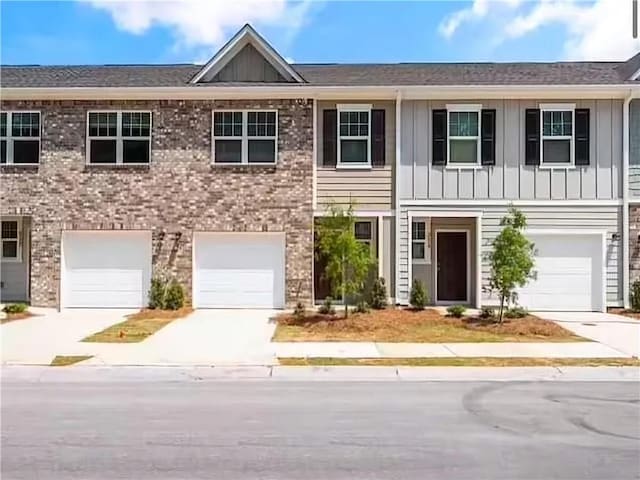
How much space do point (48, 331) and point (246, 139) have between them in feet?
24.1

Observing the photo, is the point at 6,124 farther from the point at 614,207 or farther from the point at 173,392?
the point at 614,207

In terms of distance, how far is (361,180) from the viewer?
17734mm

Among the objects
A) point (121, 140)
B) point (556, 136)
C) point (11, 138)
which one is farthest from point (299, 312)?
point (11, 138)

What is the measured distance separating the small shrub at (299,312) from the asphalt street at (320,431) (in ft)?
22.3

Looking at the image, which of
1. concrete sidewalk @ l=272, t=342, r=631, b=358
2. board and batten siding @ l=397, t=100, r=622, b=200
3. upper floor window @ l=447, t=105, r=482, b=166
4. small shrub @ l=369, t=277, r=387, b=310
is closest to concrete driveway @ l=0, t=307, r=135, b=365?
concrete sidewalk @ l=272, t=342, r=631, b=358

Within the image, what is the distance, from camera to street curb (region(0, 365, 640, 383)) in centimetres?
924

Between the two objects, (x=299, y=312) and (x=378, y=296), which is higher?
(x=378, y=296)

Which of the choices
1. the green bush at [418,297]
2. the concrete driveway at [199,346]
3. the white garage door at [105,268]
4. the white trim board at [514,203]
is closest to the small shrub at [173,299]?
the white garage door at [105,268]

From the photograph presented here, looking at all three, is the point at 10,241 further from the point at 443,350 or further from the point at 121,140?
the point at 443,350

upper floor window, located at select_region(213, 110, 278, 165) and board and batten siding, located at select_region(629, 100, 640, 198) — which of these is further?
upper floor window, located at select_region(213, 110, 278, 165)

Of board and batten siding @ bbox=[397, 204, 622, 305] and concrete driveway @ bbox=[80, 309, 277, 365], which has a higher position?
board and batten siding @ bbox=[397, 204, 622, 305]

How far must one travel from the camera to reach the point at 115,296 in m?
17.9

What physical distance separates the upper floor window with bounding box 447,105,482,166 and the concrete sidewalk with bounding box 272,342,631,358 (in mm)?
6734

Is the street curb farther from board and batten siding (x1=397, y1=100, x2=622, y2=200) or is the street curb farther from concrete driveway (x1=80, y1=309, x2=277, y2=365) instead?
board and batten siding (x1=397, y1=100, x2=622, y2=200)
